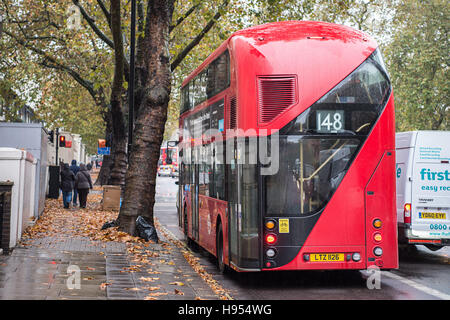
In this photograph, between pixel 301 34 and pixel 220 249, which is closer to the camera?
pixel 301 34

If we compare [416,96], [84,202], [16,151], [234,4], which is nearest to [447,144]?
[16,151]

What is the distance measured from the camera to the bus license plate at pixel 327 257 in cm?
979

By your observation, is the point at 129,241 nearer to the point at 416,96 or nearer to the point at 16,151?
the point at 16,151

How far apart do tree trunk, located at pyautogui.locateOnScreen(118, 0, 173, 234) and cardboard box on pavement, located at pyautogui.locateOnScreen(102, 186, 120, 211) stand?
32.0ft

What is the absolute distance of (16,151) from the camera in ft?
42.5

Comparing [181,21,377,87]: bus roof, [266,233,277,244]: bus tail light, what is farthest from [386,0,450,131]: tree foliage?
[266,233,277,244]: bus tail light

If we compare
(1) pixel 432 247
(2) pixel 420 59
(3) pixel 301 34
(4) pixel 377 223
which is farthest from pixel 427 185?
(2) pixel 420 59

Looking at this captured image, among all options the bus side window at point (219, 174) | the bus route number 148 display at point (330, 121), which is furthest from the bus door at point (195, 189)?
the bus route number 148 display at point (330, 121)

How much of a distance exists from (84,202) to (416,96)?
63.7 feet

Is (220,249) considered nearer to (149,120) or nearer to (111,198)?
(149,120)

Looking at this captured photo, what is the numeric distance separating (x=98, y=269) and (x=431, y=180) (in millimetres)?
6901

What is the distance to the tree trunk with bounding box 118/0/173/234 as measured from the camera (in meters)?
15.5

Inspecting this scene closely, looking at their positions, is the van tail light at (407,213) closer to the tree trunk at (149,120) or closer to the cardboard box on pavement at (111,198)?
the tree trunk at (149,120)

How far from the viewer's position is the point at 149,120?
15.6m
